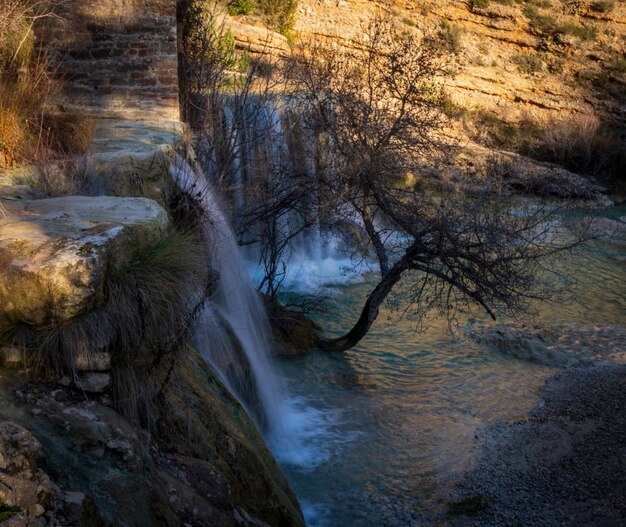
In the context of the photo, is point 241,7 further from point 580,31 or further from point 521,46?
point 580,31

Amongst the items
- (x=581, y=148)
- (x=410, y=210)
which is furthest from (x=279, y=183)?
(x=581, y=148)

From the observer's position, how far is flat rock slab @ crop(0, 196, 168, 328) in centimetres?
291

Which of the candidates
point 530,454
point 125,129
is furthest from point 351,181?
point 530,454

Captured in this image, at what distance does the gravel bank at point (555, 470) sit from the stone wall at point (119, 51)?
563 centimetres

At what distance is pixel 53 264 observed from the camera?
295 cm

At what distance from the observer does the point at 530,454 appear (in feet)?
17.9

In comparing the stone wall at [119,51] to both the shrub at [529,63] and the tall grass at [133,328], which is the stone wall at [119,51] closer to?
the tall grass at [133,328]

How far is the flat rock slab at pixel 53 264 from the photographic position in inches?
114

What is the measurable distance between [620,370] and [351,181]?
3.78 meters

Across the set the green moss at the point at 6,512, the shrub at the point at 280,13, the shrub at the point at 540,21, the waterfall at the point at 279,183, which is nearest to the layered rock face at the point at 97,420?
the green moss at the point at 6,512

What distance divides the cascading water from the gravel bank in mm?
1511

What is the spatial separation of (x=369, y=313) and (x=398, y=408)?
1127mm

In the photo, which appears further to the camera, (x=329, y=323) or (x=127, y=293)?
(x=329, y=323)

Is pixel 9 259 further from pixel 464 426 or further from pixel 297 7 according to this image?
pixel 297 7
